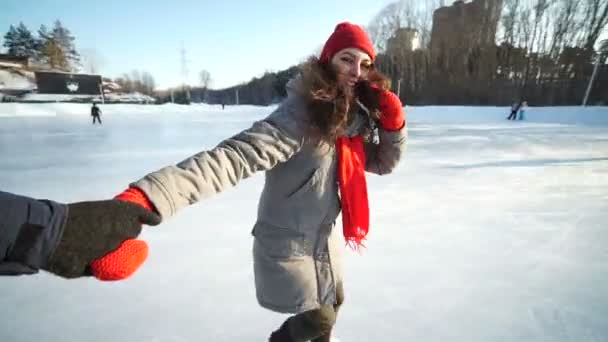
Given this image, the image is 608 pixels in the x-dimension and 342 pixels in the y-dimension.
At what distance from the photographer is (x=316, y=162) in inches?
37.3

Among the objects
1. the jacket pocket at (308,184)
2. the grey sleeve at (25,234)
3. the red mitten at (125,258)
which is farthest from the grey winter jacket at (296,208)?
the grey sleeve at (25,234)

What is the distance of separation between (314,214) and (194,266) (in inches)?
47.6

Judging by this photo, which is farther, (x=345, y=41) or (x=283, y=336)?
(x=283, y=336)

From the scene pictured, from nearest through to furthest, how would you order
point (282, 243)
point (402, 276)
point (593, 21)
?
1. point (282, 243)
2. point (402, 276)
3. point (593, 21)

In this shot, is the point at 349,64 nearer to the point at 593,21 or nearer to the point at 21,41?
the point at 593,21

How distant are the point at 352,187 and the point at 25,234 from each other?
2.72 feet

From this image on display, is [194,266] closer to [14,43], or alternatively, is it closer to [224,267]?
[224,267]

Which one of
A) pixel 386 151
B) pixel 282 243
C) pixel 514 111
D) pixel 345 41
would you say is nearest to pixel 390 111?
pixel 386 151

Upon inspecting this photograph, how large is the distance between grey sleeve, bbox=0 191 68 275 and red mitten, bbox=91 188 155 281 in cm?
7

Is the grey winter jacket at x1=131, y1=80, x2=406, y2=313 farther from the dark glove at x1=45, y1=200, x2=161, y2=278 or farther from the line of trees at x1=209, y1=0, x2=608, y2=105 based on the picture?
the line of trees at x1=209, y1=0, x2=608, y2=105

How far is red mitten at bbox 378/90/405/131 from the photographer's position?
1.04 metres

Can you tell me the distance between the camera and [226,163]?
671mm

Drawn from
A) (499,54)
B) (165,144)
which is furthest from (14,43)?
(499,54)

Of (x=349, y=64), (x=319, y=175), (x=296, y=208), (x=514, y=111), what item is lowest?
(x=296, y=208)
